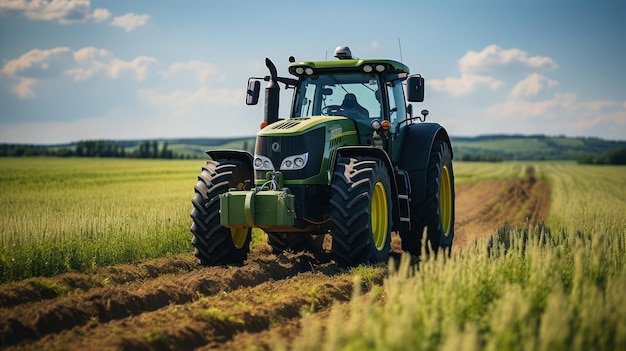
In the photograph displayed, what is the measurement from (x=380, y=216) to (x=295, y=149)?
→ 154 cm

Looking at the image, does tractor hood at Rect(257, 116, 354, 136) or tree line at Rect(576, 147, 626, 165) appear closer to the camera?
tractor hood at Rect(257, 116, 354, 136)

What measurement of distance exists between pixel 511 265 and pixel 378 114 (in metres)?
3.61

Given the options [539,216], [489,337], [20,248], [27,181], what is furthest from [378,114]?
[27,181]

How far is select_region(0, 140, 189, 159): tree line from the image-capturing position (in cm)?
7812

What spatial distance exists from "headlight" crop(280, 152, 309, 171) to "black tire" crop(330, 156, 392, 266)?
0.43 metres

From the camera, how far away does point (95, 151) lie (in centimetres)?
8031

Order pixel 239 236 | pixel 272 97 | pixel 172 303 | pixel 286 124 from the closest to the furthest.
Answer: pixel 172 303, pixel 286 124, pixel 239 236, pixel 272 97

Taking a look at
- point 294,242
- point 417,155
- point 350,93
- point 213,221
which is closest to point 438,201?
point 417,155

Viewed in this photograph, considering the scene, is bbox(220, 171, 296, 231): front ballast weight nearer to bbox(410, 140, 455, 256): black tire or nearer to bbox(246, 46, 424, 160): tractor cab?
bbox(246, 46, 424, 160): tractor cab

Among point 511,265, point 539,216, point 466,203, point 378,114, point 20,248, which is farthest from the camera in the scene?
point 466,203

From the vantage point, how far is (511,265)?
325 inches

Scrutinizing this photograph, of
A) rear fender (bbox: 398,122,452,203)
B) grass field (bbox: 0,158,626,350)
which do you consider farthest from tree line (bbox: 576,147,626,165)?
rear fender (bbox: 398,122,452,203)

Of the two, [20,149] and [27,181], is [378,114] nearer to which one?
[27,181]

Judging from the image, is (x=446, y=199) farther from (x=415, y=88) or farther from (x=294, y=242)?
(x=415, y=88)
